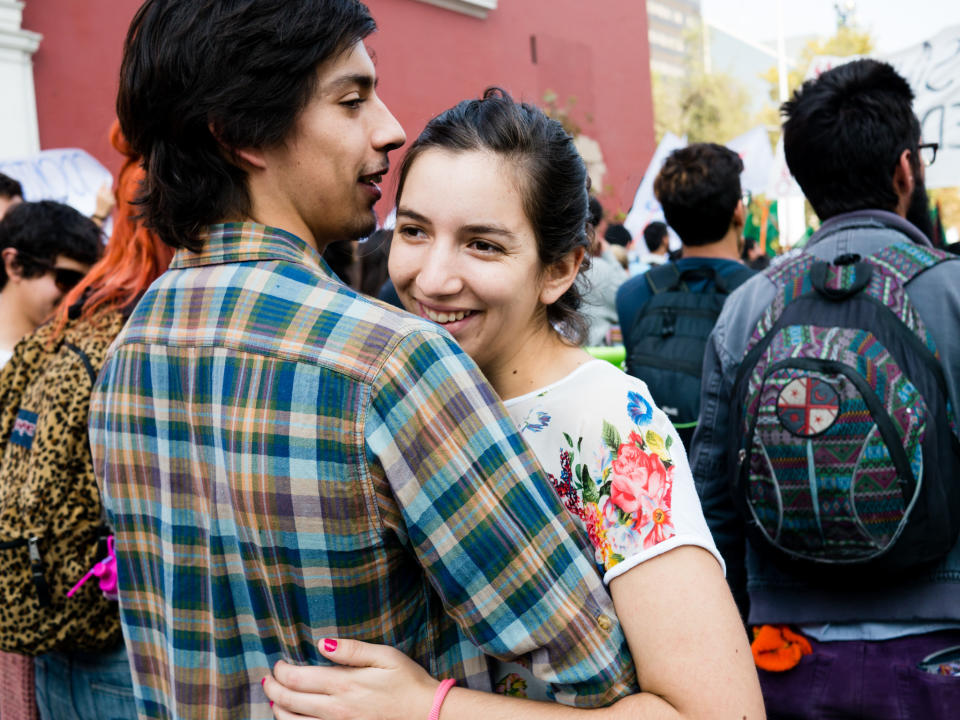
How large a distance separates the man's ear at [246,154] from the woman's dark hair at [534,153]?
33 cm

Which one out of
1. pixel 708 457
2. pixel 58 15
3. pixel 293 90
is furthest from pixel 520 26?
pixel 293 90

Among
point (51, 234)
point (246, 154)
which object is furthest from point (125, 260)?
point (246, 154)

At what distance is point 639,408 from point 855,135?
137 centimetres

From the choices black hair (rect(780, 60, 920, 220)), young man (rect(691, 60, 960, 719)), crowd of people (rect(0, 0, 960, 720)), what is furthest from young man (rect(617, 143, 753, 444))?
crowd of people (rect(0, 0, 960, 720))

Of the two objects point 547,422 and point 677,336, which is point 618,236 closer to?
point 677,336

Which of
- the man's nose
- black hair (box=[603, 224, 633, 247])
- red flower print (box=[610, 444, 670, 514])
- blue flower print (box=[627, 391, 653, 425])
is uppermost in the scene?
the man's nose

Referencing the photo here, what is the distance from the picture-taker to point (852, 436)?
183 centimetres

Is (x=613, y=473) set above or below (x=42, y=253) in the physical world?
below

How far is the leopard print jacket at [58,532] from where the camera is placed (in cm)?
205

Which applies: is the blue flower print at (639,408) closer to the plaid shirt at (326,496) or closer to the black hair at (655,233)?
the plaid shirt at (326,496)

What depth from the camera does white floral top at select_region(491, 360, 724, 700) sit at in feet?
3.96

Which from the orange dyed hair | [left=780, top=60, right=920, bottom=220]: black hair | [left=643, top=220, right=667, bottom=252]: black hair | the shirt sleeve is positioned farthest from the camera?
[left=643, top=220, right=667, bottom=252]: black hair

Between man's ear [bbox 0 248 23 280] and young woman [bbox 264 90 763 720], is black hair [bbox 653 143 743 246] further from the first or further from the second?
man's ear [bbox 0 248 23 280]

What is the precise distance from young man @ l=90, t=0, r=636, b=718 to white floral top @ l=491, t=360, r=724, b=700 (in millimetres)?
77
